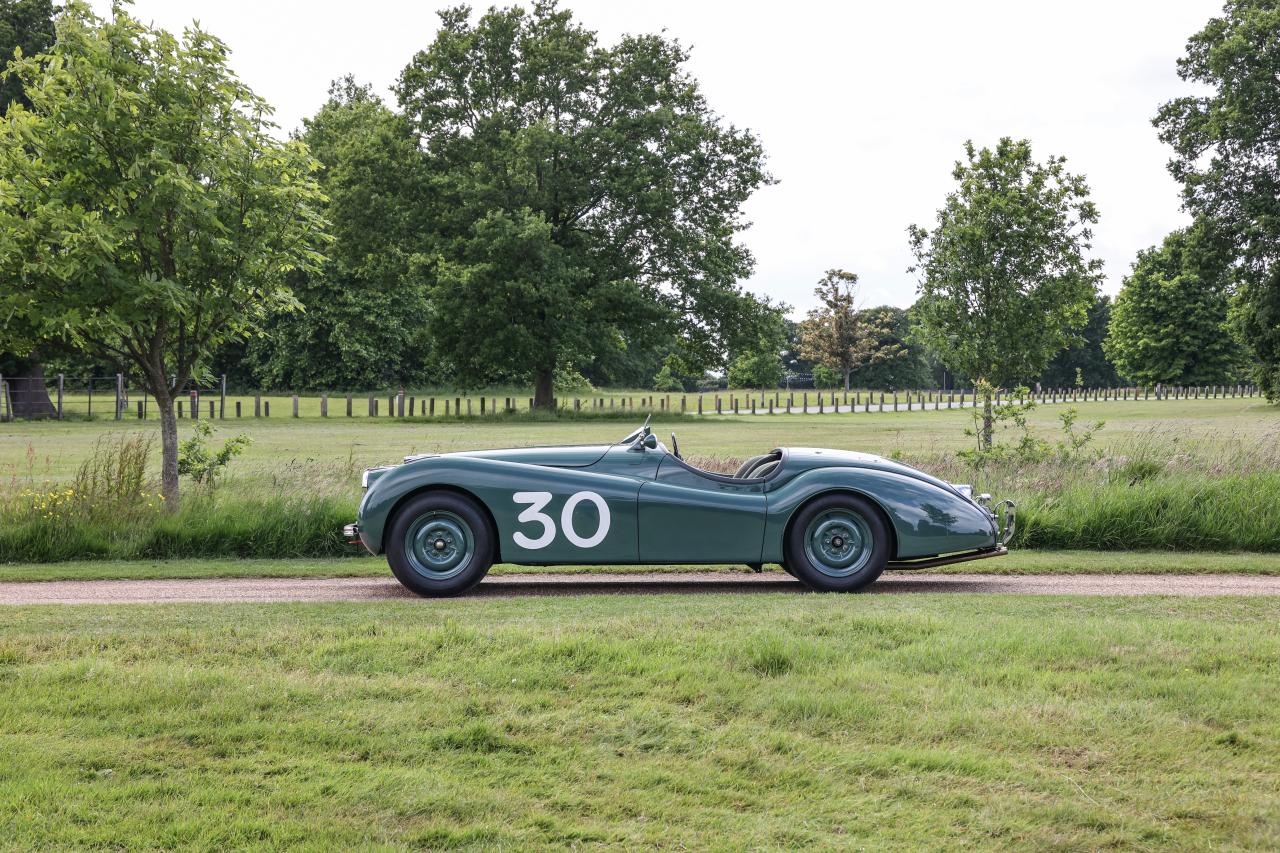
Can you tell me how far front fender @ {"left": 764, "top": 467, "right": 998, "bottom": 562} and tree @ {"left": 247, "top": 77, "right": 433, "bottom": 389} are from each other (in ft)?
116

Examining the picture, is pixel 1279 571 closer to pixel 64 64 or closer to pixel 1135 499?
pixel 1135 499

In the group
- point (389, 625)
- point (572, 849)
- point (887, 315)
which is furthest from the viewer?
point (887, 315)

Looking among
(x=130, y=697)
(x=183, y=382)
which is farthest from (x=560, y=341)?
(x=130, y=697)

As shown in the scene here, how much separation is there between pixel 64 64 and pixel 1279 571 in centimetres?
1442

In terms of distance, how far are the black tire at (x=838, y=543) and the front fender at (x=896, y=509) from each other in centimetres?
8

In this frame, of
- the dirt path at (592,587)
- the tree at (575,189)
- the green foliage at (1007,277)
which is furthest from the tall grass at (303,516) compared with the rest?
the tree at (575,189)

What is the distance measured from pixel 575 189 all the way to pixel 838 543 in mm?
41383

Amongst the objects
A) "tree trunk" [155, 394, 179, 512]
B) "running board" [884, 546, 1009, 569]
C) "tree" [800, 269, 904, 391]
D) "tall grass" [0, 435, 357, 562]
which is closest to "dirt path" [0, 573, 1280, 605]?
"running board" [884, 546, 1009, 569]

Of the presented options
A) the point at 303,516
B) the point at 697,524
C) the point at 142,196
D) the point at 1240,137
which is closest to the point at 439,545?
the point at 697,524

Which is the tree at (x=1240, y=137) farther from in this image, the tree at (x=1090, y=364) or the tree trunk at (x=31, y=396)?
the tree at (x=1090, y=364)

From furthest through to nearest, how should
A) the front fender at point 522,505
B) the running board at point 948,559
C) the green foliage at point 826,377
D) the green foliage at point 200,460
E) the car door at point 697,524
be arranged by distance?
the green foliage at point 826,377 < the green foliage at point 200,460 < the running board at point 948,559 < the car door at point 697,524 < the front fender at point 522,505

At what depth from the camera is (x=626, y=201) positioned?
160 ft

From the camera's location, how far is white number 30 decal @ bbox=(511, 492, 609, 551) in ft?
30.1

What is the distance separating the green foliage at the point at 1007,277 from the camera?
27172 millimetres
